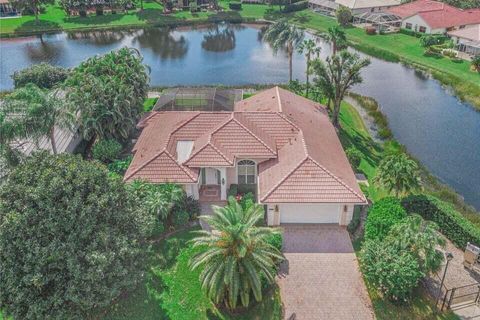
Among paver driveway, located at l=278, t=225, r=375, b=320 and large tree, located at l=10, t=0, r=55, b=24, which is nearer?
paver driveway, located at l=278, t=225, r=375, b=320

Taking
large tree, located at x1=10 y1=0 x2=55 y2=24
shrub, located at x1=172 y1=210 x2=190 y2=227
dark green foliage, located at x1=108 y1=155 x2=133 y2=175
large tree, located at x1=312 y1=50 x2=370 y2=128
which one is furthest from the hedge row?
large tree, located at x1=10 y1=0 x2=55 y2=24

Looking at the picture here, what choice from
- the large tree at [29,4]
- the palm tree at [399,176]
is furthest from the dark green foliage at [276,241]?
the large tree at [29,4]

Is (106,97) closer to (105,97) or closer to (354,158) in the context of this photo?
(105,97)

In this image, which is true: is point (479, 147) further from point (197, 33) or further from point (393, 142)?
point (197, 33)

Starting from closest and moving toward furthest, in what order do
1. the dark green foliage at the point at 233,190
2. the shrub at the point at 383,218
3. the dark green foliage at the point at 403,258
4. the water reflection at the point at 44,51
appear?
the dark green foliage at the point at 403,258 < the shrub at the point at 383,218 < the dark green foliage at the point at 233,190 < the water reflection at the point at 44,51

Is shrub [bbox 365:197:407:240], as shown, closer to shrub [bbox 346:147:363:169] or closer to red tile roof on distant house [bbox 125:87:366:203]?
red tile roof on distant house [bbox 125:87:366:203]

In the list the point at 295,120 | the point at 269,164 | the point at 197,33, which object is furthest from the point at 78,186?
the point at 197,33

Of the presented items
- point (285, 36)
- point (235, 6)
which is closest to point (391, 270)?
point (285, 36)

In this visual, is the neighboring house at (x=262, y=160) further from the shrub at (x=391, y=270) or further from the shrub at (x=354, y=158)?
the shrub at (x=391, y=270)

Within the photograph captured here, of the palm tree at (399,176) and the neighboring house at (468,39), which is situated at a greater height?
the neighboring house at (468,39)
